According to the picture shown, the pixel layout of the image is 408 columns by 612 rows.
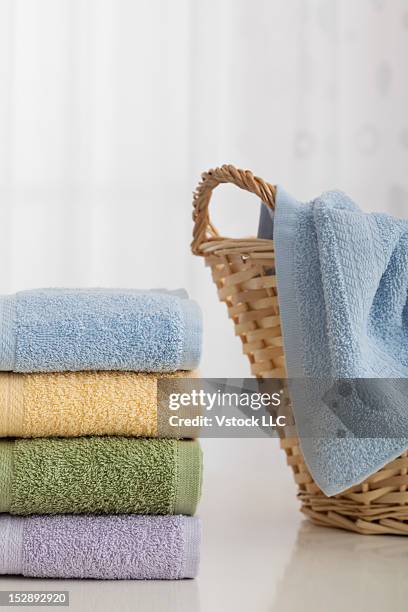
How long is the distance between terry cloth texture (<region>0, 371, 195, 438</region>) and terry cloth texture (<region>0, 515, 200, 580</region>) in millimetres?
77

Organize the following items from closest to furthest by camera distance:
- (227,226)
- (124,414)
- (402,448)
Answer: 1. (124,414)
2. (402,448)
3. (227,226)

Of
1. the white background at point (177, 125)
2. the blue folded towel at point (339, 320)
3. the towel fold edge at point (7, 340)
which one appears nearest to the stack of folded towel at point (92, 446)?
the towel fold edge at point (7, 340)

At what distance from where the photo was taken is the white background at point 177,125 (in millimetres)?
1618

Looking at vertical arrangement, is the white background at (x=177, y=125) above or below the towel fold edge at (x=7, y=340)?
above

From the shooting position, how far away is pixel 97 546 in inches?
30.6

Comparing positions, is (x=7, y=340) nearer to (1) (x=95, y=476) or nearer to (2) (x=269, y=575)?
(1) (x=95, y=476)

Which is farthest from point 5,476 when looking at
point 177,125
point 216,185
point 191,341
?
point 177,125

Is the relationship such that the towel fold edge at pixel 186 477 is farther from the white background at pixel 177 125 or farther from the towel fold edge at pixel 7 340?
the white background at pixel 177 125

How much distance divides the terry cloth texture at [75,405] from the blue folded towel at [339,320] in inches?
7.6

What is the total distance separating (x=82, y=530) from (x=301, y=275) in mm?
334

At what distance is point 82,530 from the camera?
0.78 metres

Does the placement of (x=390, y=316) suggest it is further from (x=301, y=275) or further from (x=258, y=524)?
(x=258, y=524)

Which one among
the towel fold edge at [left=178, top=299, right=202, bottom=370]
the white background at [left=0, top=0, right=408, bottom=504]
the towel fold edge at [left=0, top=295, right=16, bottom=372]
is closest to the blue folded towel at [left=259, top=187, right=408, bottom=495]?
the towel fold edge at [left=178, top=299, right=202, bottom=370]

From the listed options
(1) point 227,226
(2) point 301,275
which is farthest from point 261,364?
(1) point 227,226
